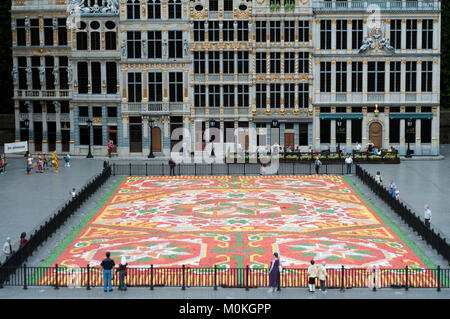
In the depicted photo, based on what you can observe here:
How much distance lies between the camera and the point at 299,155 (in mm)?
62094

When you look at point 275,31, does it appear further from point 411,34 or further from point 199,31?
point 411,34

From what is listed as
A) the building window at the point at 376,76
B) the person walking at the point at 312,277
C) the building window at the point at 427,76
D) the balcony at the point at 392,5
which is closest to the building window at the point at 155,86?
the balcony at the point at 392,5

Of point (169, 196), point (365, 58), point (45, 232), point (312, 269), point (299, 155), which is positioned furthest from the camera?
point (365, 58)

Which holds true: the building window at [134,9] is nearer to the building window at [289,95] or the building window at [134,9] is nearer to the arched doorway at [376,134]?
the building window at [289,95]

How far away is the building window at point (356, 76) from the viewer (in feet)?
226

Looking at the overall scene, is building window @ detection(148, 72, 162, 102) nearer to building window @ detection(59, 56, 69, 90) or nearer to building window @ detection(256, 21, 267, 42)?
building window @ detection(59, 56, 69, 90)

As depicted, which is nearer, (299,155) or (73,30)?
(299,155)

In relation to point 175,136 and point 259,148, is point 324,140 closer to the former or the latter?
point 259,148

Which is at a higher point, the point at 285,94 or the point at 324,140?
the point at 285,94

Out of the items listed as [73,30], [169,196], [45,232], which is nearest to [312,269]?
[45,232]

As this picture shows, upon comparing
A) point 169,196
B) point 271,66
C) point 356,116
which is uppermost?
point 271,66

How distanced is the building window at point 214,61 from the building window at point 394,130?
1785cm

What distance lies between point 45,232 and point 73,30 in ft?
131

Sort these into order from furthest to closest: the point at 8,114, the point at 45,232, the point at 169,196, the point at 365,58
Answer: the point at 8,114 < the point at 365,58 < the point at 169,196 < the point at 45,232
